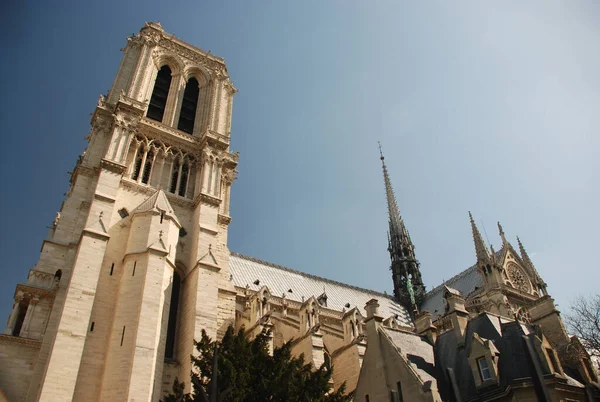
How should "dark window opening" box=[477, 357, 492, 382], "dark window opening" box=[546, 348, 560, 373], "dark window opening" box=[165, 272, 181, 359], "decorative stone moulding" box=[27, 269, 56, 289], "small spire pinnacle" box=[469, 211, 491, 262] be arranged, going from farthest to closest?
"small spire pinnacle" box=[469, 211, 491, 262] → "dark window opening" box=[165, 272, 181, 359] → "decorative stone moulding" box=[27, 269, 56, 289] → "dark window opening" box=[477, 357, 492, 382] → "dark window opening" box=[546, 348, 560, 373]

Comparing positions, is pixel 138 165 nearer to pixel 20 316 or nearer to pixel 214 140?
pixel 214 140

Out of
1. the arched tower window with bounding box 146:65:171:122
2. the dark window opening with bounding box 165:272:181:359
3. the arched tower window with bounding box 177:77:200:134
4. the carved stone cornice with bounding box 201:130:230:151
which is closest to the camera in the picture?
the dark window opening with bounding box 165:272:181:359

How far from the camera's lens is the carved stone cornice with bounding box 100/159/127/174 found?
25.2m

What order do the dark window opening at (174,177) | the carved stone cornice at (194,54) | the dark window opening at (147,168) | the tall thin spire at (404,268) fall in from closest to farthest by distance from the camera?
the dark window opening at (147,168) → the dark window opening at (174,177) → the carved stone cornice at (194,54) → the tall thin spire at (404,268)

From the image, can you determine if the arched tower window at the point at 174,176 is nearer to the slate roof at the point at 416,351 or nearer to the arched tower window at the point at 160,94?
the arched tower window at the point at 160,94

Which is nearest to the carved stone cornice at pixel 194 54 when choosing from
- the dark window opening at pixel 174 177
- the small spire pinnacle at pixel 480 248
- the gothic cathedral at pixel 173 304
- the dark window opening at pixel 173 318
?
the gothic cathedral at pixel 173 304

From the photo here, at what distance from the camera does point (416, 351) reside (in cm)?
1780

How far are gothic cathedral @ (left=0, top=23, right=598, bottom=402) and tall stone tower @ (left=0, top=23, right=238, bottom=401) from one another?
69 millimetres

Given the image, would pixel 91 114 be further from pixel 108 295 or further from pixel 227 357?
pixel 227 357

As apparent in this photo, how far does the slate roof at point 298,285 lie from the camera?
3897 cm

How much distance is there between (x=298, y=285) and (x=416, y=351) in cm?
2558

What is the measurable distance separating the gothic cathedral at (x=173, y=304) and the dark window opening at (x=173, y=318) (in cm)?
Result: 7

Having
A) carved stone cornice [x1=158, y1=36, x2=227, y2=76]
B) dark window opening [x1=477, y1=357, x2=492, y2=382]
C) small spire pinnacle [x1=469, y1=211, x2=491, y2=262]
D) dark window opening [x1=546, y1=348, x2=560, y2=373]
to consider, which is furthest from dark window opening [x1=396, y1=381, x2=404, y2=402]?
small spire pinnacle [x1=469, y1=211, x2=491, y2=262]

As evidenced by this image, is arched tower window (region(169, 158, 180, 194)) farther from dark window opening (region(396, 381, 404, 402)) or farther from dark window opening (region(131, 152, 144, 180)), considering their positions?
dark window opening (region(396, 381, 404, 402))
